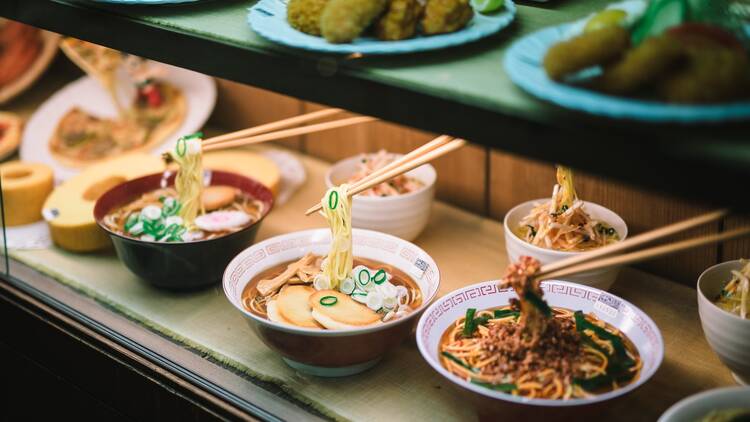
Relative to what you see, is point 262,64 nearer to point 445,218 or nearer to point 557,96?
point 557,96

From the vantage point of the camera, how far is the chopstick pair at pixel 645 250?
108cm

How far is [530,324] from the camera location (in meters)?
1.32

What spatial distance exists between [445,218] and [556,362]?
33.6 inches

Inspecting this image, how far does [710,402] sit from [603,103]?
51 cm

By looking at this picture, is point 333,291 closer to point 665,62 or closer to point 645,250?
point 645,250

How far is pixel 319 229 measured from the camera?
5.84 ft

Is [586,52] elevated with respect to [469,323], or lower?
elevated

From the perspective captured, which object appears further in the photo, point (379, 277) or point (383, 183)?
point (383, 183)

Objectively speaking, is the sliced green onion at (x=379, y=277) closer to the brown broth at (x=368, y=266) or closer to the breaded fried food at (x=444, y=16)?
the brown broth at (x=368, y=266)

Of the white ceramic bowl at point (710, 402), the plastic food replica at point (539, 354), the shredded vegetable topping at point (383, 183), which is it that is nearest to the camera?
the white ceramic bowl at point (710, 402)

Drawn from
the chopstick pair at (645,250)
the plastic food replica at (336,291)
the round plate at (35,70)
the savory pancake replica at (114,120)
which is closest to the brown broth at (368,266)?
the plastic food replica at (336,291)

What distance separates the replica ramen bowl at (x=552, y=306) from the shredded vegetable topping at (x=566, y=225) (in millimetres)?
141

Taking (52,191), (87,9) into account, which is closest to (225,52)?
(87,9)

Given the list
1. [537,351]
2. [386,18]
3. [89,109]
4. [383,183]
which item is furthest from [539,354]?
[89,109]
